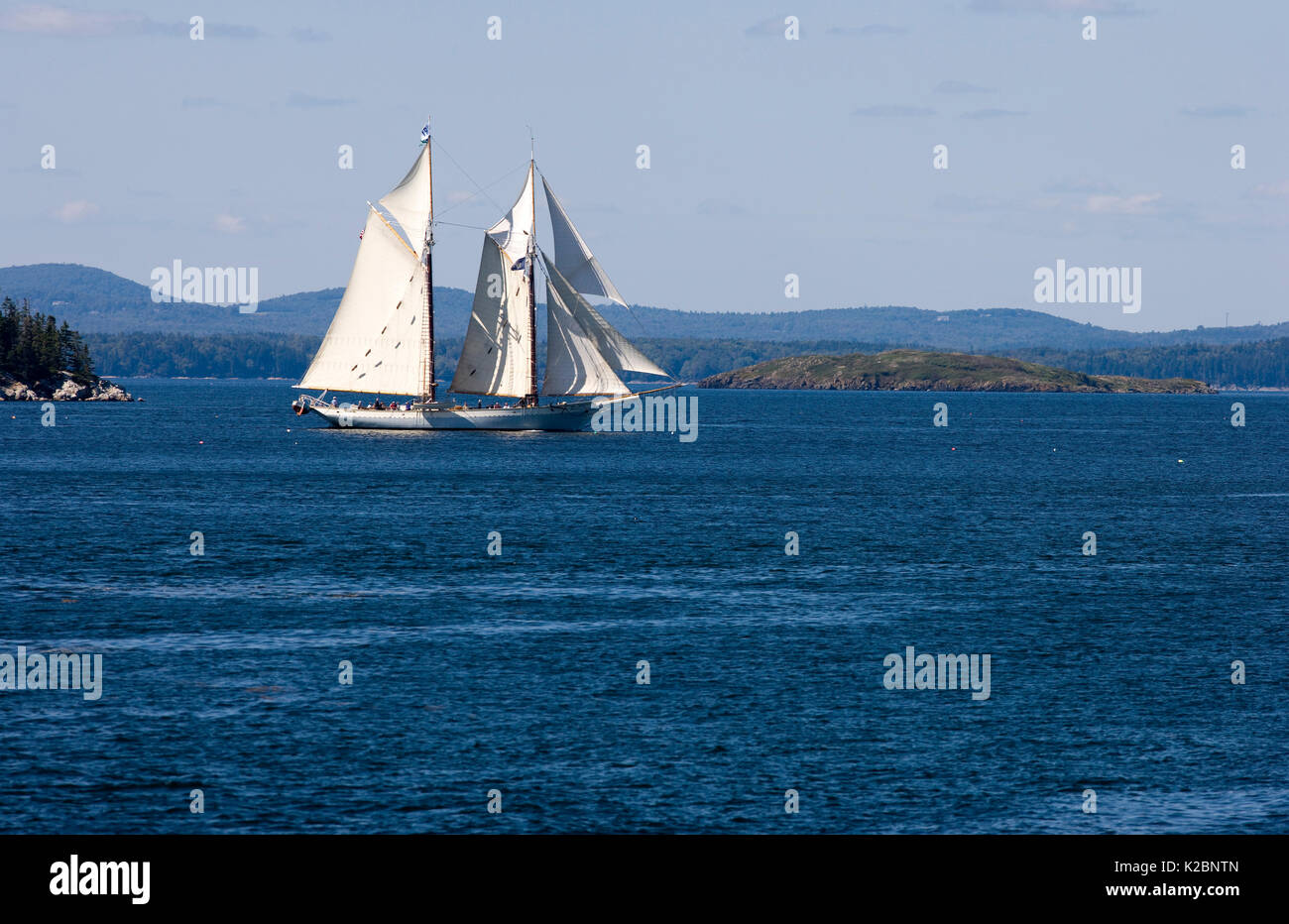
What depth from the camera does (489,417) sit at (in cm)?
15600

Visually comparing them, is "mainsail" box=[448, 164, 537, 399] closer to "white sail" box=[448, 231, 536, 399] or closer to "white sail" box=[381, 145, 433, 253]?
"white sail" box=[448, 231, 536, 399]

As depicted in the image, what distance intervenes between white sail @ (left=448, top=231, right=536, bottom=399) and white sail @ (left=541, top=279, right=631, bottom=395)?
373cm

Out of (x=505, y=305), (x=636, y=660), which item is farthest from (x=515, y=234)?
(x=636, y=660)

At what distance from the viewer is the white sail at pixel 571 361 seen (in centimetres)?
14112

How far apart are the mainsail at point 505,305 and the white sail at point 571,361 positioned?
120 inches

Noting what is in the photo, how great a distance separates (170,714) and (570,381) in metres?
111

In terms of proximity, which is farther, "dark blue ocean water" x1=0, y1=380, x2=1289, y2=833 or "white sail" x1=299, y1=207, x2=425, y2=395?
"white sail" x1=299, y1=207, x2=425, y2=395

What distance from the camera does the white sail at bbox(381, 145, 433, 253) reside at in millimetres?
147750

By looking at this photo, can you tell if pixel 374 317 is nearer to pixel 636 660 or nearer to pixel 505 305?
pixel 505 305

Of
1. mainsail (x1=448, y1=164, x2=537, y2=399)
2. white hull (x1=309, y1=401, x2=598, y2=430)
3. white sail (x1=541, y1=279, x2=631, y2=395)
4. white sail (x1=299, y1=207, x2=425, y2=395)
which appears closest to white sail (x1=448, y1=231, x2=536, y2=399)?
mainsail (x1=448, y1=164, x2=537, y2=399)

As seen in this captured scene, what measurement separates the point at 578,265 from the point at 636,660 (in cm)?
9876
